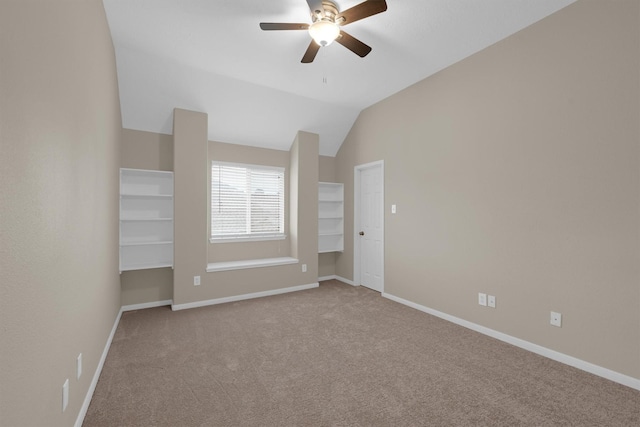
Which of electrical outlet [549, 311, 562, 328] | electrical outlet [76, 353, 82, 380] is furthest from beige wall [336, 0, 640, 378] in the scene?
electrical outlet [76, 353, 82, 380]

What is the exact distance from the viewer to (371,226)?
4914 mm

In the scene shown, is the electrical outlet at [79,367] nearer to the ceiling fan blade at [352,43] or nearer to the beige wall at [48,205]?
the beige wall at [48,205]

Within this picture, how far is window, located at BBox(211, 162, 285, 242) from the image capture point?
4684 mm

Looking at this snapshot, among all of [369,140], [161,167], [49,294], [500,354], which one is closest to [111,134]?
[161,167]

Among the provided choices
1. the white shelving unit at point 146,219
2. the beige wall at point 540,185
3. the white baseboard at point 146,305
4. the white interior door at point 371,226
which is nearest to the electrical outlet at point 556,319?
the beige wall at point 540,185

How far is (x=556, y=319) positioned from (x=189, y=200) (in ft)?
14.2

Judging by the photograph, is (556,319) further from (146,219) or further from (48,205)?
(146,219)

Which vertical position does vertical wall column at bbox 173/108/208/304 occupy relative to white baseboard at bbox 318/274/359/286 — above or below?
above

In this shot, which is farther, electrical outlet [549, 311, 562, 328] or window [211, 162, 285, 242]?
window [211, 162, 285, 242]

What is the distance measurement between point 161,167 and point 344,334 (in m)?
3.36

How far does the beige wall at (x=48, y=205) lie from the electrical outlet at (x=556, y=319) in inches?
142

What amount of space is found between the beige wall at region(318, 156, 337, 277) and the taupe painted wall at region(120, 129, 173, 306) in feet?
8.39

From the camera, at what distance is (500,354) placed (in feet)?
8.90

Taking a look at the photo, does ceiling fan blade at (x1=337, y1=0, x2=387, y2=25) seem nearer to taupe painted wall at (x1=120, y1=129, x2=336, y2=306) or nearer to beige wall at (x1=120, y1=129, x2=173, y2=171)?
taupe painted wall at (x1=120, y1=129, x2=336, y2=306)
